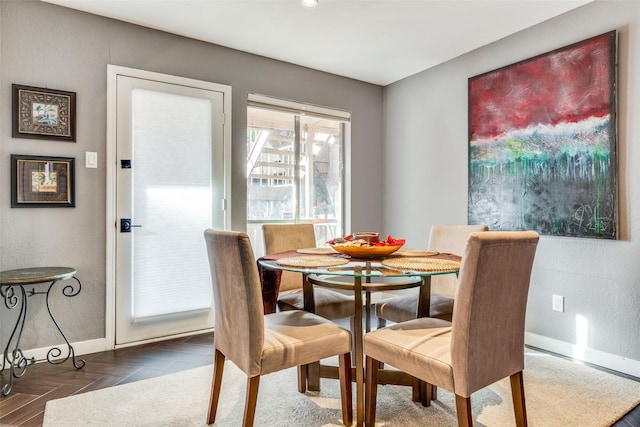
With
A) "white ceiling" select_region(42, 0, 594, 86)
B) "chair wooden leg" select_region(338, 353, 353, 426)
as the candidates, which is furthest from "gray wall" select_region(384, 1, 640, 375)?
"chair wooden leg" select_region(338, 353, 353, 426)

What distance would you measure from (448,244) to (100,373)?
2.37 metres

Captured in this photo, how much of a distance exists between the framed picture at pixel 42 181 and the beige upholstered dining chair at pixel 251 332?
60.1 inches

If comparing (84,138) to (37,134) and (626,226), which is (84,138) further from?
(626,226)

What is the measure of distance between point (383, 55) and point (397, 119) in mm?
848

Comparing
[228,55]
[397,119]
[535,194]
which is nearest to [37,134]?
[228,55]

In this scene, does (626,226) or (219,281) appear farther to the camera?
(626,226)

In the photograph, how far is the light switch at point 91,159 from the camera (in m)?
2.72

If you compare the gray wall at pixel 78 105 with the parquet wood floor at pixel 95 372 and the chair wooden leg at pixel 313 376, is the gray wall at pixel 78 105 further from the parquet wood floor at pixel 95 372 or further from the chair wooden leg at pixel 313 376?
the chair wooden leg at pixel 313 376

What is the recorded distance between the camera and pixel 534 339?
2.93 meters

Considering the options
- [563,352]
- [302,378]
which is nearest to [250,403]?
[302,378]

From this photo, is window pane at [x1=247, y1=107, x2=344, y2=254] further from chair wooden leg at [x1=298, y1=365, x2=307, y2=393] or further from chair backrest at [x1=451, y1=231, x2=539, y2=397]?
chair backrest at [x1=451, y1=231, x2=539, y2=397]

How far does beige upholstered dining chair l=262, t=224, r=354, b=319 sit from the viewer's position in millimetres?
2314

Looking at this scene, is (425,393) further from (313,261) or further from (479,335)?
(313,261)

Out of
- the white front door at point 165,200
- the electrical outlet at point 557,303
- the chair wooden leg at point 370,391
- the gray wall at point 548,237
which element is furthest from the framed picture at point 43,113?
the electrical outlet at point 557,303
